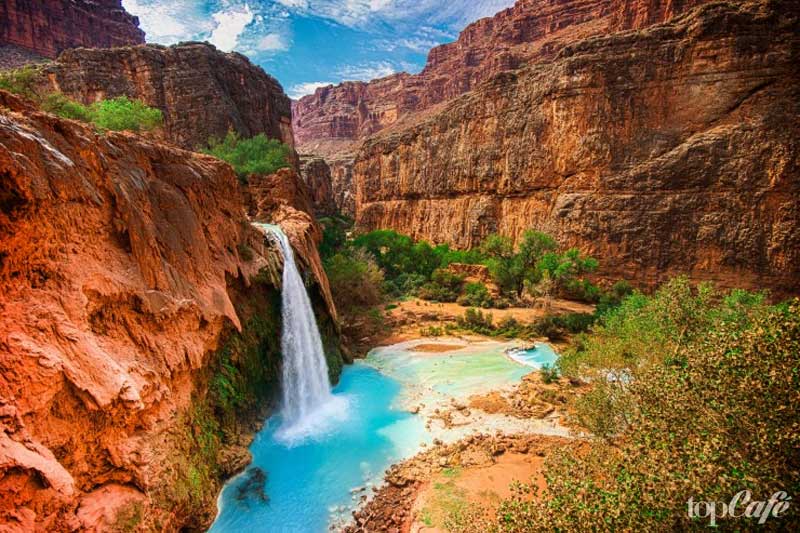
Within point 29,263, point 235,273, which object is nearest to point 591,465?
point 29,263

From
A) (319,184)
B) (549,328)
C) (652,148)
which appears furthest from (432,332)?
(319,184)

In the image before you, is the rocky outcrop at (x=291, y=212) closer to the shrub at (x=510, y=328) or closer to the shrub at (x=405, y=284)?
the shrub at (x=405, y=284)

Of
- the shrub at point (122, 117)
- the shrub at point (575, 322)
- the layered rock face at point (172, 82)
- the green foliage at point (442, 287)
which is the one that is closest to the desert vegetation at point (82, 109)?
the shrub at point (122, 117)

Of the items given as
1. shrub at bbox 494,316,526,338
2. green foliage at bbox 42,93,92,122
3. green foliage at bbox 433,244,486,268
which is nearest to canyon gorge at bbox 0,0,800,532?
green foliage at bbox 433,244,486,268

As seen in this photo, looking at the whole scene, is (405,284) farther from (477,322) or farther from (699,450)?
(699,450)

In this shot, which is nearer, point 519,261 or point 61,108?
point 61,108

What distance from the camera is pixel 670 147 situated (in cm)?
2452

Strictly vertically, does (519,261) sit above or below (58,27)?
below

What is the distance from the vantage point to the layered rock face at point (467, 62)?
45.9m

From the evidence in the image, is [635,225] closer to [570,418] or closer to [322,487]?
[570,418]

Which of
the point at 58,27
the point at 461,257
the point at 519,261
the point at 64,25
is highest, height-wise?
the point at 64,25

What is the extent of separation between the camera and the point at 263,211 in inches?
773

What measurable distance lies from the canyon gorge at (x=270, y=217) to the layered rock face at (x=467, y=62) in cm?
62

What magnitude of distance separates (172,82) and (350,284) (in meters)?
21.2
